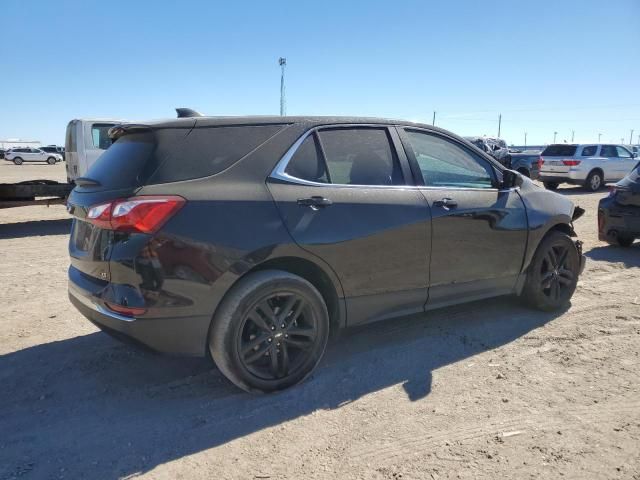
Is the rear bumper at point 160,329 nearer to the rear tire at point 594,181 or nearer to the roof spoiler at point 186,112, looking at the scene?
the roof spoiler at point 186,112

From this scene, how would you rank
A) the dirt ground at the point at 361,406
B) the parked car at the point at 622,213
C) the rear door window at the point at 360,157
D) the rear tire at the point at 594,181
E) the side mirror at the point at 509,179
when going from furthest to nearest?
the rear tire at the point at 594,181 < the parked car at the point at 622,213 < the side mirror at the point at 509,179 < the rear door window at the point at 360,157 < the dirt ground at the point at 361,406

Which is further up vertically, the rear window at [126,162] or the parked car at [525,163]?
the parked car at [525,163]

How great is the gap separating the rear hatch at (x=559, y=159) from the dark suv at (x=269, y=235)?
1610 cm

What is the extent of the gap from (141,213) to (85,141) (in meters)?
8.66

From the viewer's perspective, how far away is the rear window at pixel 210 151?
9.61ft

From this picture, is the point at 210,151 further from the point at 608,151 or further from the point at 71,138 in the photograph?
the point at 608,151

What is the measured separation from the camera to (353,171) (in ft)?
11.7

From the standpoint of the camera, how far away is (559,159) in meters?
18.4

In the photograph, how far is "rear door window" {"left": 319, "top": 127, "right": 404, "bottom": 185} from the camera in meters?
3.47

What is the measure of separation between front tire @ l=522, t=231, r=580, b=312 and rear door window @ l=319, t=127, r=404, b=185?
1762mm

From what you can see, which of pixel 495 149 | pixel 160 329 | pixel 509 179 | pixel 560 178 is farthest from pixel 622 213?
pixel 495 149

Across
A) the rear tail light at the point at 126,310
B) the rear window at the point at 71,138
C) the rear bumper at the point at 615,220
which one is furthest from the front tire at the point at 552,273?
the rear window at the point at 71,138

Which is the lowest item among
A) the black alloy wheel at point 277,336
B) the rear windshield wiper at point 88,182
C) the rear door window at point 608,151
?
the black alloy wheel at point 277,336

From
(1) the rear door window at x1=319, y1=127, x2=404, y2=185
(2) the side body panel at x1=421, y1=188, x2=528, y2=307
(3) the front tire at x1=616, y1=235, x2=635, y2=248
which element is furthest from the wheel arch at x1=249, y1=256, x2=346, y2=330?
(3) the front tire at x1=616, y1=235, x2=635, y2=248
